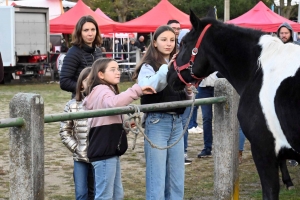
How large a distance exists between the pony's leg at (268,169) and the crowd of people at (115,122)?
71cm

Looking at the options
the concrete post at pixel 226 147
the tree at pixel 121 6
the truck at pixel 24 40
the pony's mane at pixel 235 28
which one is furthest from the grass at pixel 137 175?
the tree at pixel 121 6

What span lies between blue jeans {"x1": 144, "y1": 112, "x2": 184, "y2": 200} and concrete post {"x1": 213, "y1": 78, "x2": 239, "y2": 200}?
793mm

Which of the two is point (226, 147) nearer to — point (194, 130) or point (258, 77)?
point (258, 77)

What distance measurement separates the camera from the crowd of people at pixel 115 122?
4.57m

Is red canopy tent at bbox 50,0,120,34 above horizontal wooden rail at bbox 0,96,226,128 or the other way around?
above

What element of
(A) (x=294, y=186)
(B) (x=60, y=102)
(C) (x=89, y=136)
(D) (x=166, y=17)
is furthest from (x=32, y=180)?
(D) (x=166, y=17)

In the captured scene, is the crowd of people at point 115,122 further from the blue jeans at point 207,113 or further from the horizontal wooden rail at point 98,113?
the blue jeans at point 207,113

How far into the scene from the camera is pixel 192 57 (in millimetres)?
5074

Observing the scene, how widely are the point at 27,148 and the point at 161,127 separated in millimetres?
1379

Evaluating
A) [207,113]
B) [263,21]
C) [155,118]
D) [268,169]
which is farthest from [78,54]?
[263,21]

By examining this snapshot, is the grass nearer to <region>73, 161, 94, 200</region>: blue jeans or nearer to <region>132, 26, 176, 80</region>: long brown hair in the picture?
<region>73, 161, 94, 200</region>: blue jeans

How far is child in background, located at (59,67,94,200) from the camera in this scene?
526cm

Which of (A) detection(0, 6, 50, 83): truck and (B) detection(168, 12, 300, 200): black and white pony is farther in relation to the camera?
(A) detection(0, 6, 50, 83): truck

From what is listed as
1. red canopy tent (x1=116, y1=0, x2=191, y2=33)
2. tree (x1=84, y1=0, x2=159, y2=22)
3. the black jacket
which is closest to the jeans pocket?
the black jacket
